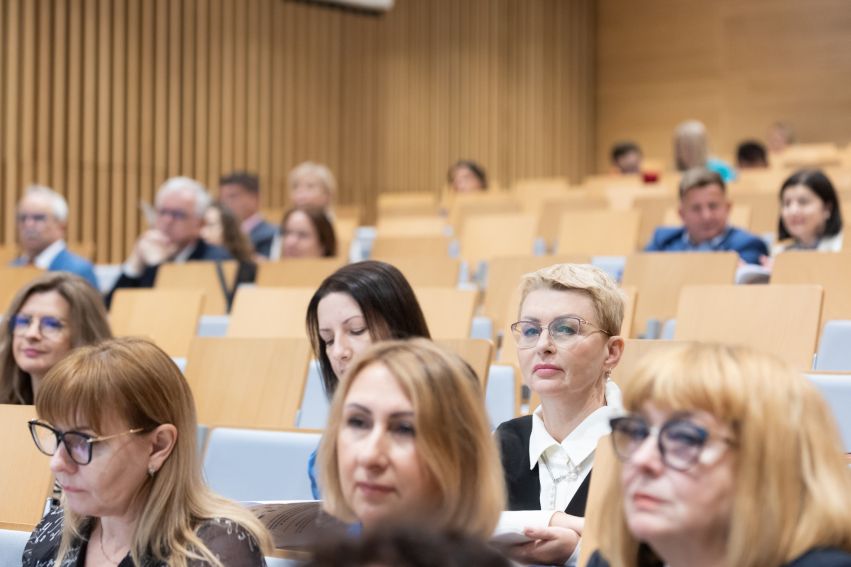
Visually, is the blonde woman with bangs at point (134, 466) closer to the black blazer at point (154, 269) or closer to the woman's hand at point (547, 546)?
the woman's hand at point (547, 546)

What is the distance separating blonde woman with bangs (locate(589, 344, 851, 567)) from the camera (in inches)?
48.1

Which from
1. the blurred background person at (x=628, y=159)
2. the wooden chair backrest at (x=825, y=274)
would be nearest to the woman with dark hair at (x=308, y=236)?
the wooden chair backrest at (x=825, y=274)

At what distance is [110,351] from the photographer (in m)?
1.90

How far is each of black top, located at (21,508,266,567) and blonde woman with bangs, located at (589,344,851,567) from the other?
694 mm

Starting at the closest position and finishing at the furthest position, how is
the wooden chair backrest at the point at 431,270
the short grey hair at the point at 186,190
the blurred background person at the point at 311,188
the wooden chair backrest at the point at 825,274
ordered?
the wooden chair backrest at the point at 825,274, the wooden chair backrest at the point at 431,270, the short grey hair at the point at 186,190, the blurred background person at the point at 311,188

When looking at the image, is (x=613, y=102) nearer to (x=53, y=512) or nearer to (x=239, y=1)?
(x=239, y=1)

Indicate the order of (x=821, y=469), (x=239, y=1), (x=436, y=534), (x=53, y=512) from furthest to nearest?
1. (x=239, y=1)
2. (x=53, y=512)
3. (x=821, y=469)
4. (x=436, y=534)

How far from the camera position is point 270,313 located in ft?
13.0

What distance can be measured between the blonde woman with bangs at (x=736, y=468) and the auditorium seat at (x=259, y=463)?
4.71 ft

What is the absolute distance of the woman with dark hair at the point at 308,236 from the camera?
17.1ft

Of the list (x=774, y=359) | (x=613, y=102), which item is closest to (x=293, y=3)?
(x=613, y=102)

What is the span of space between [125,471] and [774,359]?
1002 mm

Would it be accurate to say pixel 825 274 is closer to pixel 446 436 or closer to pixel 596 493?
pixel 596 493

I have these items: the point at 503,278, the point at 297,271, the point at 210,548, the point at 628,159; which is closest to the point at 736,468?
the point at 210,548
